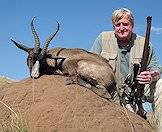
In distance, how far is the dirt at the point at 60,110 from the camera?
7.00 m

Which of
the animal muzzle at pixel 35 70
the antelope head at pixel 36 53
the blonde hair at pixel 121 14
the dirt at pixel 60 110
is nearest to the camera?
the dirt at pixel 60 110

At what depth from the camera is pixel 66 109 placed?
7195mm

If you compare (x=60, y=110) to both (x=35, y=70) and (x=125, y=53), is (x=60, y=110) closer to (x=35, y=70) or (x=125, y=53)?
(x=35, y=70)

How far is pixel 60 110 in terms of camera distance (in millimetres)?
7168

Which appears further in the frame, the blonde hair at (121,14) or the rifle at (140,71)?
the blonde hair at (121,14)

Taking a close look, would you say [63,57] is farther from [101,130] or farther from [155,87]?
[101,130]

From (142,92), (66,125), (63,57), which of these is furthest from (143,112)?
(66,125)

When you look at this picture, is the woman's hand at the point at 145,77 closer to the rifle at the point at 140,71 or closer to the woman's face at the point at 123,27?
the rifle at the point at 140,71

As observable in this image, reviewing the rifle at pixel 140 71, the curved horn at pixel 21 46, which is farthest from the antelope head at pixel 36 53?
the rifle at pixel 140 71

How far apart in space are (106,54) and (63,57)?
1120 mm

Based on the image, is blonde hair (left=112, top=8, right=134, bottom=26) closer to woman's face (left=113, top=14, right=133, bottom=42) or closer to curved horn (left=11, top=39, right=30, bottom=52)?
woman's face (left=113, top=14, right=133, bottom=42)

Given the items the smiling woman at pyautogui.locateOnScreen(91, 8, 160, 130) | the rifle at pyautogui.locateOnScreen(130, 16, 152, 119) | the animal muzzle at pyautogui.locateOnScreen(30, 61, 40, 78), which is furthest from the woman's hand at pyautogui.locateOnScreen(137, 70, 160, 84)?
the animal muzzle at pyautogui.locateOnScreen(30, 61, 40, 78)

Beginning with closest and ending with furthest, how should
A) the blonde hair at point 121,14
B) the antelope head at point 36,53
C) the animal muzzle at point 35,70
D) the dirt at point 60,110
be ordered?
1. the dirt at point 60,110
2. the animal muzzle at point 35,70
3. the antelope head at point 36,53
4. the blonde hair at point 121,14

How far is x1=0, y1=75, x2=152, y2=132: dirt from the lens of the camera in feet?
23.0
